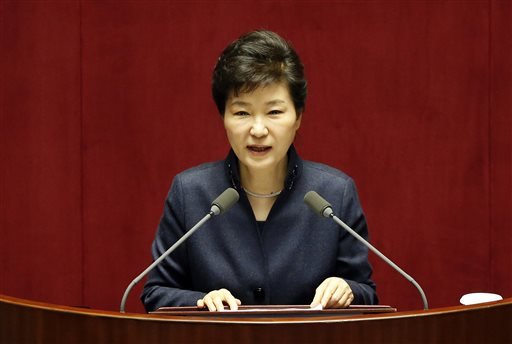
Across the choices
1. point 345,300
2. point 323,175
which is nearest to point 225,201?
point 345,300

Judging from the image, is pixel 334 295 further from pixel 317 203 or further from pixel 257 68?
pixel 257 68

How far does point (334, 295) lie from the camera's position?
1.36 m

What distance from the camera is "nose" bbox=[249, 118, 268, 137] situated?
59.9 inches

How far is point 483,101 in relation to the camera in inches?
95.7

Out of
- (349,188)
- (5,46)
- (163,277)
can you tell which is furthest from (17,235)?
(349,188)

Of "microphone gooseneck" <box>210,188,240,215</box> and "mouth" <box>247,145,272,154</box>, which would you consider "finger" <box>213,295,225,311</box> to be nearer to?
"microphone gooseneck" <box>210,188,240,215</box>

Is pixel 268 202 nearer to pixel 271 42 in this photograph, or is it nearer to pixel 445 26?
pixel 271 42

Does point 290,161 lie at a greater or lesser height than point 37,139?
lesser

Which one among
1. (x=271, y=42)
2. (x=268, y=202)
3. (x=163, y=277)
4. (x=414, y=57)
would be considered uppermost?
(x=414, y=57)

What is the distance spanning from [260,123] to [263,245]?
0.25m

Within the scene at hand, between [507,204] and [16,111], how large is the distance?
149cm

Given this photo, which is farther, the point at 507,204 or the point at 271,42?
the point at 507,204

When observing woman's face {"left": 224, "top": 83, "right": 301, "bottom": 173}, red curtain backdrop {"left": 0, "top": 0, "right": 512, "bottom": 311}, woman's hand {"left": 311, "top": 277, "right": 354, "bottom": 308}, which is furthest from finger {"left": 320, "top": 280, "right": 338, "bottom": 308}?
red curtain backdrop {"left": 0, "top": 0, "right": 512, "bottom": 311}

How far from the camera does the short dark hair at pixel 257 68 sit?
1.53 meters
